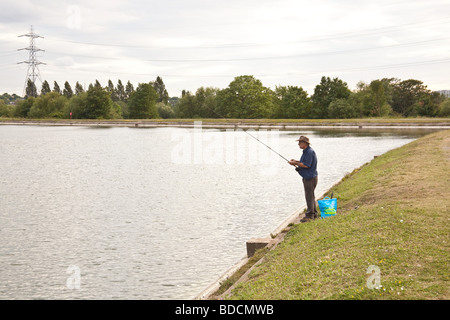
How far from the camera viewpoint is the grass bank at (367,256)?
7324 mm

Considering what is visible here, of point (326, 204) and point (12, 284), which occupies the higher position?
point (326, 204)

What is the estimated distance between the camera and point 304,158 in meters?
13.2

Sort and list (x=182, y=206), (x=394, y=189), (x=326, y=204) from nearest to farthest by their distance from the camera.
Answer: (x=326, y=204) → (x=394, y=189) → (x=182, y=206)

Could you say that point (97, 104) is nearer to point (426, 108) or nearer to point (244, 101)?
point (244, 101)

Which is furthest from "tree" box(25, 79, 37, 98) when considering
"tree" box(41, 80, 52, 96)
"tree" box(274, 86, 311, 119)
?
"tree" box(274, 86, 311, 119)

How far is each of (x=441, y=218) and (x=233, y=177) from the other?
62.9ft

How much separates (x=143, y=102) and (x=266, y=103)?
41.4 meters

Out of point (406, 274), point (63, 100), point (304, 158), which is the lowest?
point (406, 274)

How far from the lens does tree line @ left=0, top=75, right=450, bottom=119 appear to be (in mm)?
120000

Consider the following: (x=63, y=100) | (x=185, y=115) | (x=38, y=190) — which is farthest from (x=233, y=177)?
(x=63, y=100)

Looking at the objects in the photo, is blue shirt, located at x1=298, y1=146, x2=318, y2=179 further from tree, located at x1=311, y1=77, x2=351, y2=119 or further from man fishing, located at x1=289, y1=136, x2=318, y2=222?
tree, located at x1=311, y1=77, x2=351, y2=119

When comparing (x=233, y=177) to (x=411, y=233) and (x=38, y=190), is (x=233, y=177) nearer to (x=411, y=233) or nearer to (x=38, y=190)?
(x=38, y=190)

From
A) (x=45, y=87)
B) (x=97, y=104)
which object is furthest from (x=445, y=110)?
(x=45, y=87)

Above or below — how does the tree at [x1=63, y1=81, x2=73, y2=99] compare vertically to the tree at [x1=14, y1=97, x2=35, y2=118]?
above
